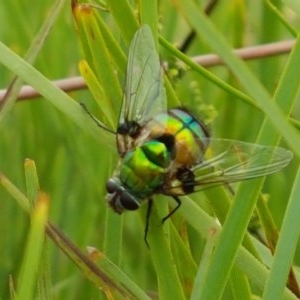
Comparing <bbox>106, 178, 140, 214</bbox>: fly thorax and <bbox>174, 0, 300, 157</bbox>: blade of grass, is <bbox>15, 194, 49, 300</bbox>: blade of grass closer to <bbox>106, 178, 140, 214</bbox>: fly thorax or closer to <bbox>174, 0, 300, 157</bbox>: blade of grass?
<bbox>174, 0, 300, 157</bbox>: blade of grass

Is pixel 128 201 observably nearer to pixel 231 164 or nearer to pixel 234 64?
pixel 231 164

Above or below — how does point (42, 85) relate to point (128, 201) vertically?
above

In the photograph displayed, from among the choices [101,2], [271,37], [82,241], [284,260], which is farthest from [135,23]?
[271,37]

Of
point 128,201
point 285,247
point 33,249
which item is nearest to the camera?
point 33,249

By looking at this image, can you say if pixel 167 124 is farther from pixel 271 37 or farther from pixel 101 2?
pixel 271 37

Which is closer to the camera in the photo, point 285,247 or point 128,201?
point 285,247

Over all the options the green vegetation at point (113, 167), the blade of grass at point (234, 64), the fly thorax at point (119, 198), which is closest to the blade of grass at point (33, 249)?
the green vegetation at point (113, 167)

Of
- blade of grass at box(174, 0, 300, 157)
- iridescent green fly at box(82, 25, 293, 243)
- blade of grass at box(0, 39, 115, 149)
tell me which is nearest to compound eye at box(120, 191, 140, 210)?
iridescent green fly at box(82, 25, 293, 243)

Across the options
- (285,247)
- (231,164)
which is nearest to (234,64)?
(285,247)
